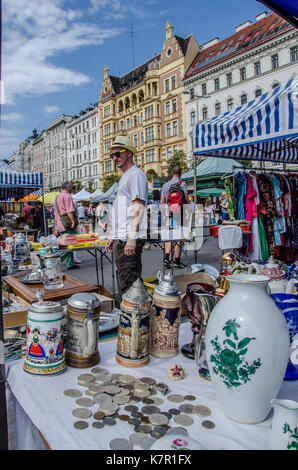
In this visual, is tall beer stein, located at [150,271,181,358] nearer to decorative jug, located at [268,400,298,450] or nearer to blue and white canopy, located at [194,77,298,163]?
decorative jug, located at [268,400,298,450]

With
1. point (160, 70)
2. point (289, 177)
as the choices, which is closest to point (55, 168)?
point (160, 70)

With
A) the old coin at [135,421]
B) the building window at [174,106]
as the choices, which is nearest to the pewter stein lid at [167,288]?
the old coin at [135,421]

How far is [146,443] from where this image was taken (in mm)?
777

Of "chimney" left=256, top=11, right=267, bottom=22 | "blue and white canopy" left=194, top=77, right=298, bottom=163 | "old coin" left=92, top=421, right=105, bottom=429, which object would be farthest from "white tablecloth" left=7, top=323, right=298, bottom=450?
"chimney" left=256, top=11, right=267, bottom=22

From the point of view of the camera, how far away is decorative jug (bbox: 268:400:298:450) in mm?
682

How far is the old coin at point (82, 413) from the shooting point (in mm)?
890

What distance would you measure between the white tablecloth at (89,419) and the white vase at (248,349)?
6 cm

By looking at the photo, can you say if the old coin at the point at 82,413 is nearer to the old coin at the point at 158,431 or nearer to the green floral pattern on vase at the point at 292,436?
the old coin at the point at 158,431

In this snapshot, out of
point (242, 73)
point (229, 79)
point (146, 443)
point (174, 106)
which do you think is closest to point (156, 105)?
point (174, 106)

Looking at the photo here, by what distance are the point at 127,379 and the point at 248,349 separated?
458 mm

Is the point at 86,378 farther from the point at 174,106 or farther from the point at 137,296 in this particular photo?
the point at 174,106

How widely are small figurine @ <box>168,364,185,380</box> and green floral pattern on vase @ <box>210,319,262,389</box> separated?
256 mm

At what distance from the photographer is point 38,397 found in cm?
99
